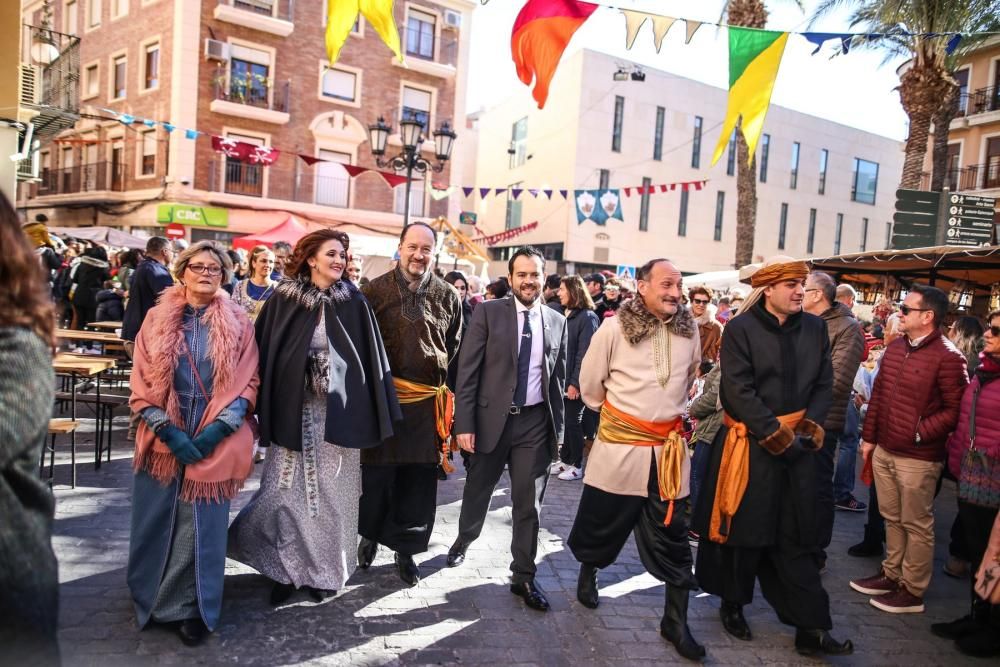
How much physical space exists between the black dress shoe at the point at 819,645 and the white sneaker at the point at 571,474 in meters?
3.35

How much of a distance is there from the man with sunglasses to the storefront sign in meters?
19.6

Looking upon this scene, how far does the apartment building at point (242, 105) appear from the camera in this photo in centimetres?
2245

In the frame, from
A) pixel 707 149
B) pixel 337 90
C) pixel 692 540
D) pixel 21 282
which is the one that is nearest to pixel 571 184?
pixel 707 149

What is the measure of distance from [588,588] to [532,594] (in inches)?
13.8

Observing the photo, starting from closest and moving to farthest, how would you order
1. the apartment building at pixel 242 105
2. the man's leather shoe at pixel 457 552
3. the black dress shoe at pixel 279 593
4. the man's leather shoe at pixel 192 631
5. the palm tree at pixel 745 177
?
the man's leather shoe at pixel 192 631 → the black dress shoe at pixel 279 593 → the man's leather shoe at pixel 457 552 → the palm tree at pixel 745 177 → the apartment building at pixel 242 105

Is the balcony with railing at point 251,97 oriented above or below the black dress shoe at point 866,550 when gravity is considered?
above

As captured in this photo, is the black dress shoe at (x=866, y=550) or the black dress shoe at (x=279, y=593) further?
the black dress shoe at (x=866, y=550)

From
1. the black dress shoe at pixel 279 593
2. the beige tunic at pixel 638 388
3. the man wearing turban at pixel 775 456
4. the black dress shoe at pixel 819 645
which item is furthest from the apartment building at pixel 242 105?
the black dress shoe at pixel 819 645

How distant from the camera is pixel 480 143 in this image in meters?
37.7

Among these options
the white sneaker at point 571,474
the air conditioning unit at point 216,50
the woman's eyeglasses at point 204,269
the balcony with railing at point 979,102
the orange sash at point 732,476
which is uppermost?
the balcony with railing at point 979,102

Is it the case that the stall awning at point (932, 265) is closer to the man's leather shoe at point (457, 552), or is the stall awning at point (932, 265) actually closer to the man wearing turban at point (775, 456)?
the man wearing turban at point (775, 456)

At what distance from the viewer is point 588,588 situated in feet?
13.4

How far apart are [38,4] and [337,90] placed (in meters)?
14.4

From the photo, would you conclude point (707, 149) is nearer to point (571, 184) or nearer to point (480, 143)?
point (571, 184)
